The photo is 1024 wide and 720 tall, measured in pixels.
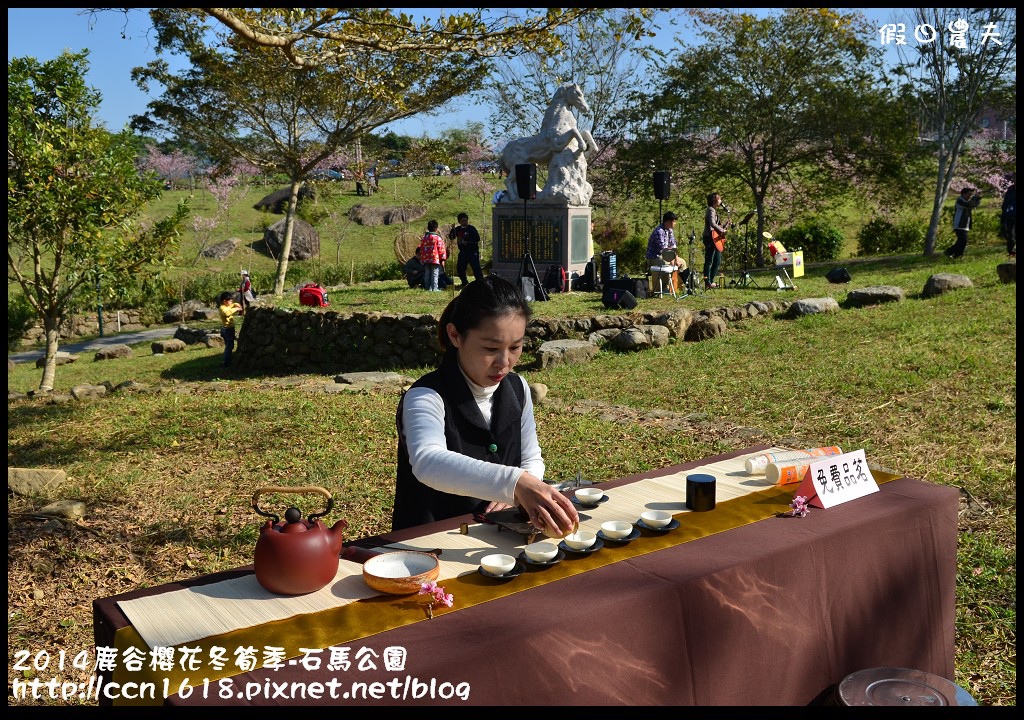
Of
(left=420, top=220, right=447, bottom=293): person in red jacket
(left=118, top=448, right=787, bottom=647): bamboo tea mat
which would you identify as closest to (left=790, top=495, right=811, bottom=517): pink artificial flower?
(left=118, top=448, right=787, bottom=647): bamboo tea mat

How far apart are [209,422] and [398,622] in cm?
572

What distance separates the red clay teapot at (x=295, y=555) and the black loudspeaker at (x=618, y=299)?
33.0 feet

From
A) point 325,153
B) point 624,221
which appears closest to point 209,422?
point 325,153

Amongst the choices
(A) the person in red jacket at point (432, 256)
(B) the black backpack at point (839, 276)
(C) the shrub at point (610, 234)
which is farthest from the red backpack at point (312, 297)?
(C) the shrub at point (610, 234)

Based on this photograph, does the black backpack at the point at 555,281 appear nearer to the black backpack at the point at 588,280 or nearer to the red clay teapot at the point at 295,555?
the black backpack at the point at 588,280

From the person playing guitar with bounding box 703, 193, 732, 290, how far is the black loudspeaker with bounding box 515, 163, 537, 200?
9.61 feet

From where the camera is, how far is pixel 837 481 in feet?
8.02

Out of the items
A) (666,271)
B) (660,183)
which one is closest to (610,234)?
(660,183)

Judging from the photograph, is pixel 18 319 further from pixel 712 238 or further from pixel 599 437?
pixel 599 437

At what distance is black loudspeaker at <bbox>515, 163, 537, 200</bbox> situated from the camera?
14141 mm

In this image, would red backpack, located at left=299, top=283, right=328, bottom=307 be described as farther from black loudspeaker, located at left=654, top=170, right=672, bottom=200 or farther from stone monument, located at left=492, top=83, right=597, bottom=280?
black loudspeaker, located at left=654, top=170, right=672, bottom=200

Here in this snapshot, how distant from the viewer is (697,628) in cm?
189

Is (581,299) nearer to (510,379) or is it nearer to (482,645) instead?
(510,379)

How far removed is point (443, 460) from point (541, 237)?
13.2 m
